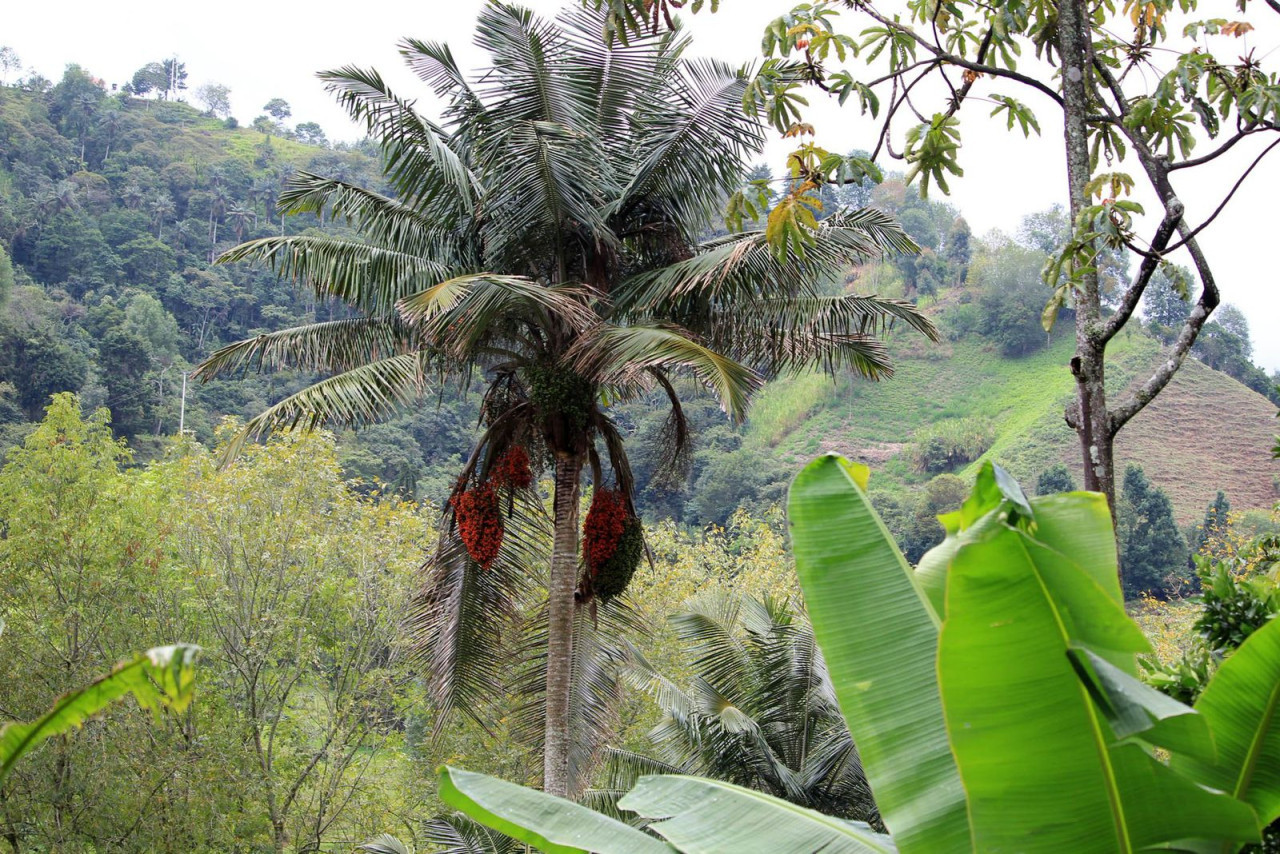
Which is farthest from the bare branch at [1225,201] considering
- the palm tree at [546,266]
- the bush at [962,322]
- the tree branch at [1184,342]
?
the bush at [962,322]

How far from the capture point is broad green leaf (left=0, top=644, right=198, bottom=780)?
5.82 ft

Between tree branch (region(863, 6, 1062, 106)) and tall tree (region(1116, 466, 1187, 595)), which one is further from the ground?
tree branch (region(863, 6, 1062, 106))

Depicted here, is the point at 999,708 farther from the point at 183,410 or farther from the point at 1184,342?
the point at 183,410

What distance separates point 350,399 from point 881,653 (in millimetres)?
6809

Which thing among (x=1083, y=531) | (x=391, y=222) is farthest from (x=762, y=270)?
(x=1083, y=531)

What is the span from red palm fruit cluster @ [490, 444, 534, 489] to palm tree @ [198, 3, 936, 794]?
0.83 feet

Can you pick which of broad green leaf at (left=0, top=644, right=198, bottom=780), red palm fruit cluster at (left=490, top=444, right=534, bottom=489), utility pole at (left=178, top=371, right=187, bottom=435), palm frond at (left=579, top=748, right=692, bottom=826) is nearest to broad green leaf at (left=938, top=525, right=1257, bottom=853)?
broad green leaf at (left=0, top=644, right=198, bottom=780)

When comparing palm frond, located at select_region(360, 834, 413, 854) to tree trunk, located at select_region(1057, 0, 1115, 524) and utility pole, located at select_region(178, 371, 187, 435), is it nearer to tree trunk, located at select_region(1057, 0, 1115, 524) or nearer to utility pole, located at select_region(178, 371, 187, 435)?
tree trunk, located at select_region(1057, 0, 1115, 524)

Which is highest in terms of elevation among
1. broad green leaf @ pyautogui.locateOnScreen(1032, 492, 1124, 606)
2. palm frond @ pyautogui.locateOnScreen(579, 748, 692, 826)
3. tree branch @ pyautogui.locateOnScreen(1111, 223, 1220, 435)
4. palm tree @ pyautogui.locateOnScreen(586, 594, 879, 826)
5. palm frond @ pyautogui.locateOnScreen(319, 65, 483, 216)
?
palm frond @ pyautogui.locateOnScreen(319, 65, 483, 216)

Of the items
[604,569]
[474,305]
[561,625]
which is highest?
[474,305]

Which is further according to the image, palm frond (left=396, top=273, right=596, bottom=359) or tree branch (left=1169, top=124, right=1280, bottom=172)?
palm frond (left=396, top=273, right=596, bottom=359)

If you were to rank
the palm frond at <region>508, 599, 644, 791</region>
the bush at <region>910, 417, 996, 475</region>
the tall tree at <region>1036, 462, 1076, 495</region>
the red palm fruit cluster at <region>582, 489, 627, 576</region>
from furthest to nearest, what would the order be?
the bush at <region>910, 417, 996, 475</region> < the tall tree at <region>1036, 462, 1076, 495</region> < the palm frond at <region>508, 599, 644, 791</region> < the red palm fruit cluster at <region>582, 489, 627, 576</region>

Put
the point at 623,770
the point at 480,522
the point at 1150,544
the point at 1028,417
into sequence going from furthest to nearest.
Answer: the point at 1028,417 < the point at 1150,544 < the point at 623,770 < the point at 480,522

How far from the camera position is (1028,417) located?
5650 centimetres
